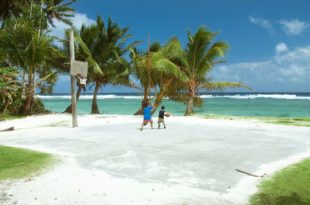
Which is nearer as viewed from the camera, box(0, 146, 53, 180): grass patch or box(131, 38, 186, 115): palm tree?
box(0, 146, 53, 180): grass patch

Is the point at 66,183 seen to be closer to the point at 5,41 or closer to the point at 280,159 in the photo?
the point at 280,159

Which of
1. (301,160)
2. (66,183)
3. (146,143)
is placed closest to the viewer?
(66,183)

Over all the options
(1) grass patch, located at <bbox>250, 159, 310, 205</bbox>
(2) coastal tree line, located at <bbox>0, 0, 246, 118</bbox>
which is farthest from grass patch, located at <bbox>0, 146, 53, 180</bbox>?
(2) coastal tree line, located at <bbox>0, 0, 246, 118</bbox>

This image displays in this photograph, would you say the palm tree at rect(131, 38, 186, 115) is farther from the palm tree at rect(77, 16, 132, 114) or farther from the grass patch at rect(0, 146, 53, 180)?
the grass patch at rect(0, 146, 53, 180)

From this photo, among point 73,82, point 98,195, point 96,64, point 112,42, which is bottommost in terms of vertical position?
point 98,195

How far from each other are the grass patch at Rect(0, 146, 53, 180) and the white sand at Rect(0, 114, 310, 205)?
0.34 metres

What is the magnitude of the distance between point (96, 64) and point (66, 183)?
17.0 metres

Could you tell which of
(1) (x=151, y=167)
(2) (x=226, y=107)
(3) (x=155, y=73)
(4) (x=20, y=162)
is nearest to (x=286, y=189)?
(1) (x=151, y=167)

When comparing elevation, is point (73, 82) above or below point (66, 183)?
above

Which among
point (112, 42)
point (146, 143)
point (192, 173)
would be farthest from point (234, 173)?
point (112, 42)

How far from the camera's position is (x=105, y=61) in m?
23.4

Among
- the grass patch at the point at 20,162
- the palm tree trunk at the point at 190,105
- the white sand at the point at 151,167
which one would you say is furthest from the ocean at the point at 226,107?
the grass patch at the point at 20,162

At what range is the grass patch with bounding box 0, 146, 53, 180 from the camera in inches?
235

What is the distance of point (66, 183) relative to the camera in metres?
5.42
